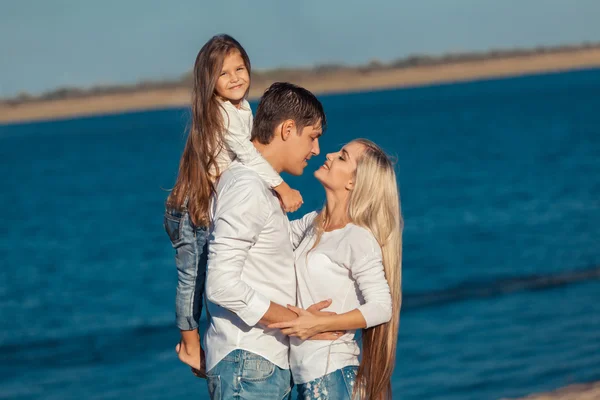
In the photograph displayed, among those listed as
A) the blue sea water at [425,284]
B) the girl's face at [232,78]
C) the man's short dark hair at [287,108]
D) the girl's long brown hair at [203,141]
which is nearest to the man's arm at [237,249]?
the girl's long brown hair at [203,141]

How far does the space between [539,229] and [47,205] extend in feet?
95.7

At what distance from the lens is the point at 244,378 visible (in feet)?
10.6

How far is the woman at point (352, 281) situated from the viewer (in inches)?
131

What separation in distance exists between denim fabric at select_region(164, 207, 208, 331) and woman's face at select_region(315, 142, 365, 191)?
0.55 meters

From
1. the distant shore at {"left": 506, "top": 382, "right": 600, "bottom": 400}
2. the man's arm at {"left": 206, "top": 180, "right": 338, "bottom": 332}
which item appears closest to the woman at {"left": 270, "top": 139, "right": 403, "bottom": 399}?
the man's arm at {"left": 206, "top": 180, "right": 338, "bottom": 332}

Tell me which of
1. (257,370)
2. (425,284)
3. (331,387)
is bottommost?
(425,284)

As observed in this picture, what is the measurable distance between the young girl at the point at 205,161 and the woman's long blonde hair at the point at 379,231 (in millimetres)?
262

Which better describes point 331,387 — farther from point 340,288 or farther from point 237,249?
point 237,249

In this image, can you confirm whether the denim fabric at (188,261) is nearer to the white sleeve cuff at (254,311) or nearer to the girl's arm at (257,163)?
the girl's arm at (257,163)

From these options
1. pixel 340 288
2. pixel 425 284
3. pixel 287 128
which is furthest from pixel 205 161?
pixel 425 284

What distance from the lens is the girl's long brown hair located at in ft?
11.3

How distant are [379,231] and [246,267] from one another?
56cm

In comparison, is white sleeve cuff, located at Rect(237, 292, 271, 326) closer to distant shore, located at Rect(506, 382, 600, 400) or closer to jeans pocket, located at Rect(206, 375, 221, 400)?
jeans pocket, located at Rect(206, 375, 221, 400)

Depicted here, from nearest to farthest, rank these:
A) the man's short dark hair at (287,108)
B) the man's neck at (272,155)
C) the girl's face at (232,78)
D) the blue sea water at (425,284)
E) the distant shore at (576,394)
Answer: the man's short dark hair at (287,108), the man's neck at (272,155), the girl's face at (232,78), the distant shore at (576,394), the blue sea water at (425,284)
